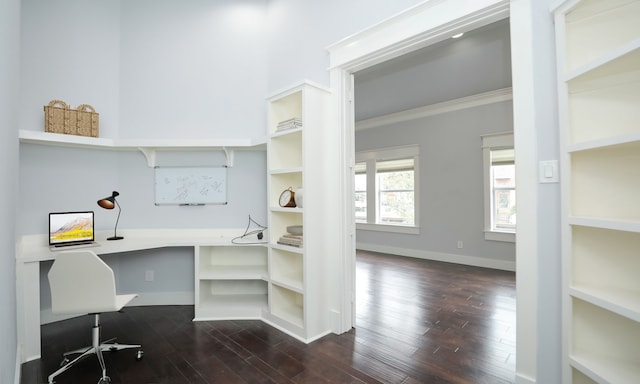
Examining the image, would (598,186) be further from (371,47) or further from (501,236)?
(501,236)

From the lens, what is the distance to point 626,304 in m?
1.22

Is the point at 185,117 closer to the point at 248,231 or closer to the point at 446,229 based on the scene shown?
the point at 248,231

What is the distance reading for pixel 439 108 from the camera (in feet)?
18.1

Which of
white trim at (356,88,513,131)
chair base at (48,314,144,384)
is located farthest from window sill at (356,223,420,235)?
chair base at (48,314,144,384)

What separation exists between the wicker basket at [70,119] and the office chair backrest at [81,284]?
5.04 ft

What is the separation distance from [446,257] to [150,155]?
16.3 feet

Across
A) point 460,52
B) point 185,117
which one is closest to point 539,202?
point 460,52

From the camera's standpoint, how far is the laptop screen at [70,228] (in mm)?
2713

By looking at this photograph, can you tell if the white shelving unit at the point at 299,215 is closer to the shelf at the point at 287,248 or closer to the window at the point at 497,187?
the shelf at the point at 287,248

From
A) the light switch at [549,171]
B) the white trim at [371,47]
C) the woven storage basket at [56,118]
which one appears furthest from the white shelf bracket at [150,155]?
the light switch at [549,171]

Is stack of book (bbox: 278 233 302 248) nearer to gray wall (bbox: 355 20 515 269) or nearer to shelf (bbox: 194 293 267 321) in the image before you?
shelf (bbox: 194 293 267 321)

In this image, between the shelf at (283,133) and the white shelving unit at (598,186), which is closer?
the white shelving unit at (598,186)

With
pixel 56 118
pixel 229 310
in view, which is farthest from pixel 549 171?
pixel 56 118

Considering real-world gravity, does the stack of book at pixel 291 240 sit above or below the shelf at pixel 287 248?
above
